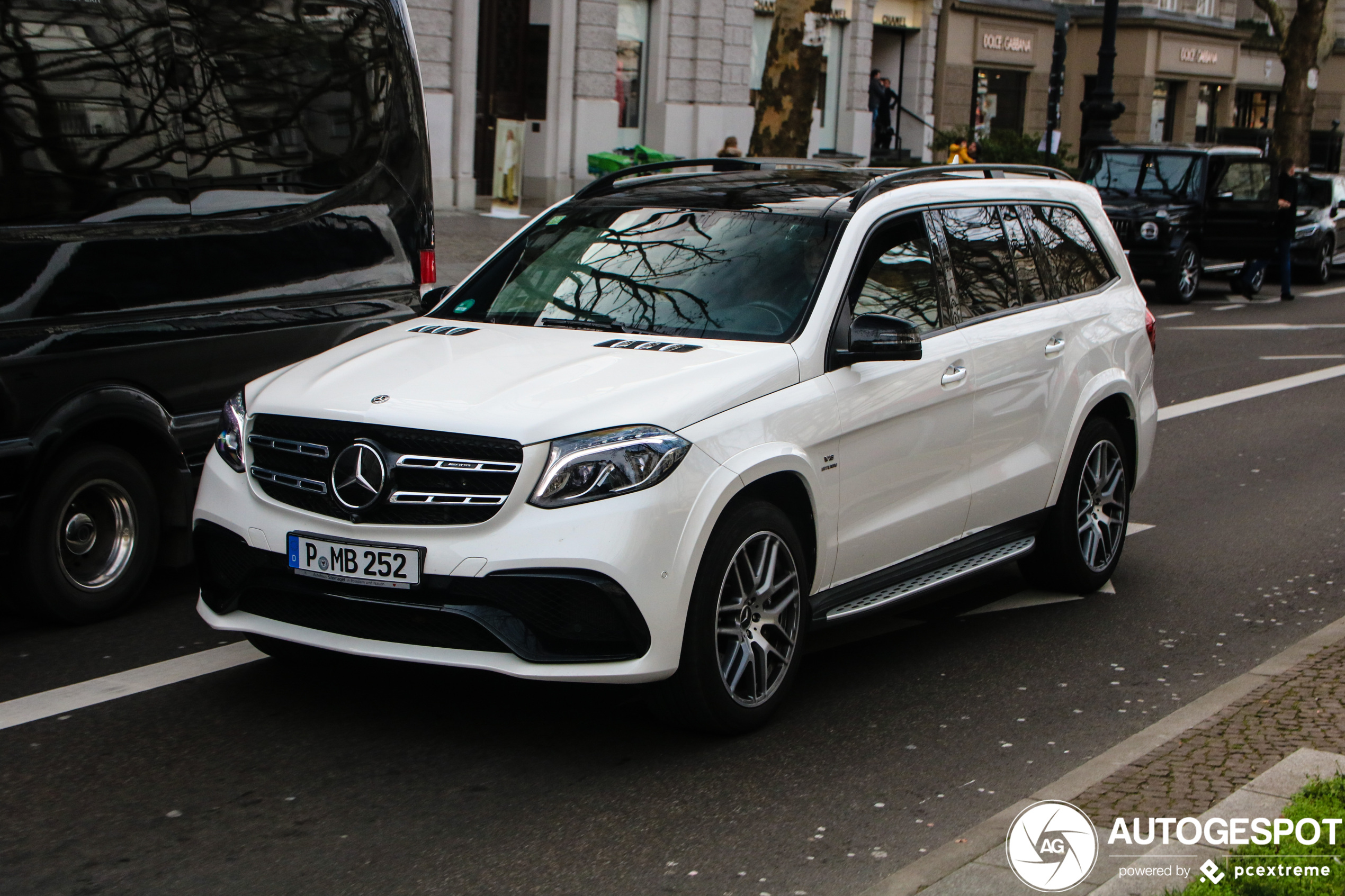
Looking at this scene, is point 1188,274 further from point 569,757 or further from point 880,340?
point 569,757

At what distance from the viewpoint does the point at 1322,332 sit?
1844 centimetres

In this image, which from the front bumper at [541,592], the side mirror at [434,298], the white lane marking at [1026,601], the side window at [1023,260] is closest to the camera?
the front bumper at [541,592]

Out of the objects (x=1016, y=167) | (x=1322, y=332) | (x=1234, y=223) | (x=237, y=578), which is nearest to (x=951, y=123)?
(x=1234, y=223)

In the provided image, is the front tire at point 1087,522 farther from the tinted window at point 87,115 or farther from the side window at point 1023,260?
the tinted window at point 87,115

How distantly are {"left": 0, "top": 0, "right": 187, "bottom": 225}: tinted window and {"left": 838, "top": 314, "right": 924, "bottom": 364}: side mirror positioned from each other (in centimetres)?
278

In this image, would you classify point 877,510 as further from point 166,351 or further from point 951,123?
→ point 951,123

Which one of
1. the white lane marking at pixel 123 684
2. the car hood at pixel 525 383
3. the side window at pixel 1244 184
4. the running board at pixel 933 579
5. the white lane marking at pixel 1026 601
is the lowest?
the white lane marking at pixel 123 684

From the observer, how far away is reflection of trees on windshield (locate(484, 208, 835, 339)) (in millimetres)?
5613

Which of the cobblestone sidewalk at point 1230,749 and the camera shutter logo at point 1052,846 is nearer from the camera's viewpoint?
the camera shutter logo at point 1052,846

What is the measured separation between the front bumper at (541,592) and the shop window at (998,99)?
3789 centimetres

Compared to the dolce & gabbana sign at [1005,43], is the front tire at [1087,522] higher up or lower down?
lower down

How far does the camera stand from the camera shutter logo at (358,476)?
15.7 feet

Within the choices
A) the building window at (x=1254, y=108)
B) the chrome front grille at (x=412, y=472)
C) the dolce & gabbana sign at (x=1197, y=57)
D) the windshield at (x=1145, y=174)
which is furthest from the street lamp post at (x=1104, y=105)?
the building window at (x=1254, y=108)

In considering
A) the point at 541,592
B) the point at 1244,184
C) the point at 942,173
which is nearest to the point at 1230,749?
the point at 541,592
